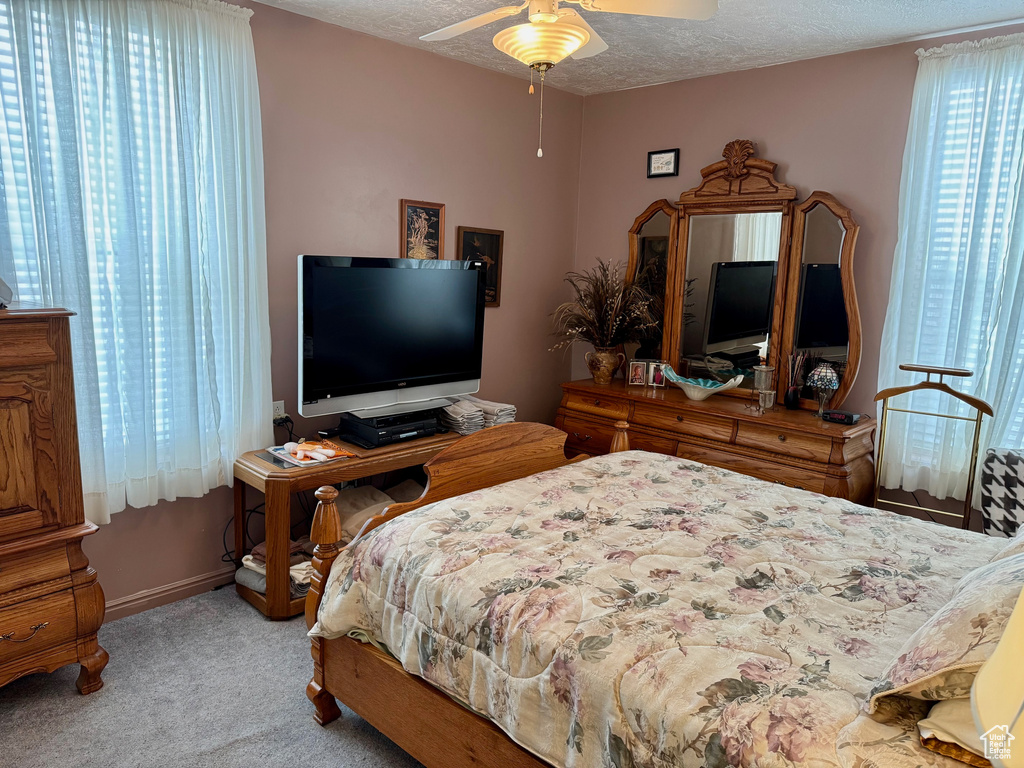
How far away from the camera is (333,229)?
11.3 ft

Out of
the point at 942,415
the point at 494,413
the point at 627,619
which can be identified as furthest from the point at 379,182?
the point at 942,415

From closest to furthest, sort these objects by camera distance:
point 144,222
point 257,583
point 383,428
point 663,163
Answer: point 144,222
point 257,583
point 383,428
point 663,163

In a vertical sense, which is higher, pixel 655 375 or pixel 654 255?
pixel 654 255

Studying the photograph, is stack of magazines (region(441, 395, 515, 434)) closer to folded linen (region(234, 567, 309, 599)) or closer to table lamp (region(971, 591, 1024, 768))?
folded linen (region(234, 567, 309, 599))

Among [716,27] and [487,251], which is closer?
[716,27]

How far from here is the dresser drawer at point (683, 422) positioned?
143 inches

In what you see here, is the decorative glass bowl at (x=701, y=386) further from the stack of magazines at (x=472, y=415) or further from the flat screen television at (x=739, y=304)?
the stack of magazines at (x=472, y=415)

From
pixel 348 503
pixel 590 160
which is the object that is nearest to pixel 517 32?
pixel 348 503

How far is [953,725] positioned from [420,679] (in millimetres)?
1236

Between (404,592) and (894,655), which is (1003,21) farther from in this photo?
(404,592)

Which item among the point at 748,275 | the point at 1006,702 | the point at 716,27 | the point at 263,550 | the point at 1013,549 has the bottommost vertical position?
the point at 263,550

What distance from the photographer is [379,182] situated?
3.59 metres

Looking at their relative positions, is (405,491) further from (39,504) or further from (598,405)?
(39,504)

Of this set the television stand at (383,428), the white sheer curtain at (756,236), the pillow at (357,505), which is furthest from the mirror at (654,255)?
the pillow at (357,505)
